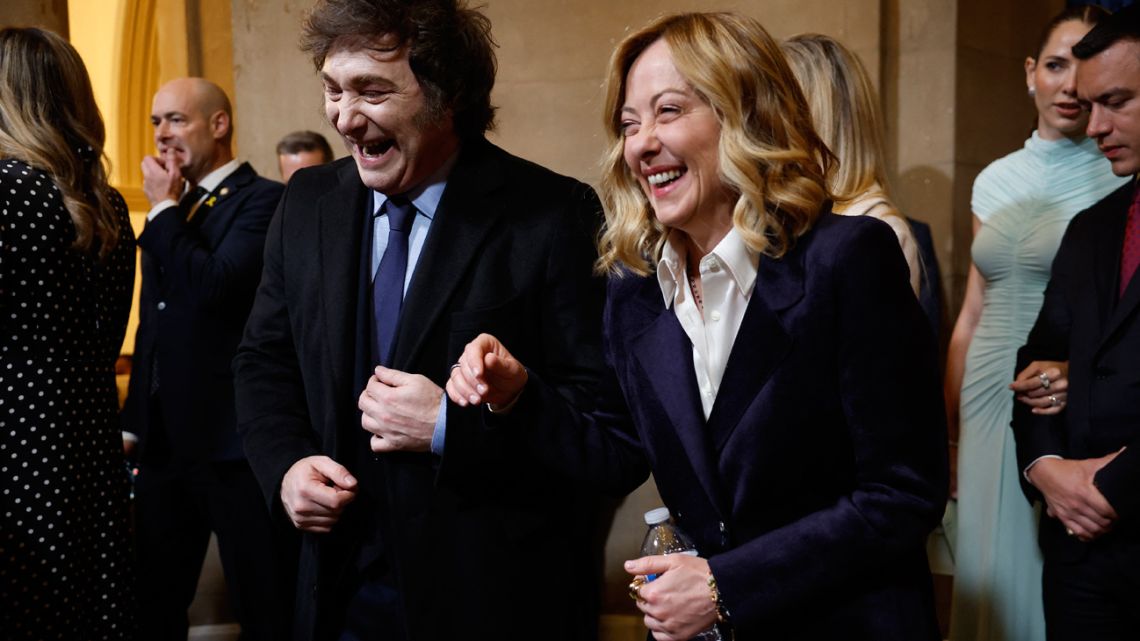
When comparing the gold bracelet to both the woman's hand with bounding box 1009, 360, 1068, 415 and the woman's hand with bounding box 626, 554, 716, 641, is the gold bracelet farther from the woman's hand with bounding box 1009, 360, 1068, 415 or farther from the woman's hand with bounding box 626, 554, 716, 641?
the woman's hand with bounding box 1009, 360, 1068, 415

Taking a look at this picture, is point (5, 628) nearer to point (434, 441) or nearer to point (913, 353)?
point (434, 441)

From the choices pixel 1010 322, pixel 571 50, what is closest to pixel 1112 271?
pixel 1010 322

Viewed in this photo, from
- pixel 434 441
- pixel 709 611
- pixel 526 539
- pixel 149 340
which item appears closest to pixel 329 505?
pixel 434 441

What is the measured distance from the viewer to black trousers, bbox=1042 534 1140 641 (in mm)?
2588

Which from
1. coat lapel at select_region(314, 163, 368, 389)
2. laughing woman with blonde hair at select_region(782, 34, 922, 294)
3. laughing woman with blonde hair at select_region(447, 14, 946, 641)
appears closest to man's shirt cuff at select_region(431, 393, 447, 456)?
laughing woman with blonde hair at select_region(447, 14, 946, 641)

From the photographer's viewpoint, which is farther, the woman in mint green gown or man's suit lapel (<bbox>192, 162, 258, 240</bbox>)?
man's suit lapel (<bbox>192, 162, 258, 240</bbox>)

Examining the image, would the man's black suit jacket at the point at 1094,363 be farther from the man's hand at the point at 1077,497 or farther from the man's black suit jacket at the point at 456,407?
the man's black suit jacket at the point at 456,407

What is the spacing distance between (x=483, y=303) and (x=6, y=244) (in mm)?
1159

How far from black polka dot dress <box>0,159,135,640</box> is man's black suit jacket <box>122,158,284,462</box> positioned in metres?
0.95

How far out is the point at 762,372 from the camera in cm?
185

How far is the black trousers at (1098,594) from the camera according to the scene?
259 centimetres

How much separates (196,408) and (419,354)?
6.17 ft

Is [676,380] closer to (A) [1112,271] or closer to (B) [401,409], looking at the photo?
(B) [401,409]

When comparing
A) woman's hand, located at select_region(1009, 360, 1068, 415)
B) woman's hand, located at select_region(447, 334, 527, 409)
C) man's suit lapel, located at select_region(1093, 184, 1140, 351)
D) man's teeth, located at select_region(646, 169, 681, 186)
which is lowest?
woman's hand, located at select_region(1009, 360, 1068, 415)
